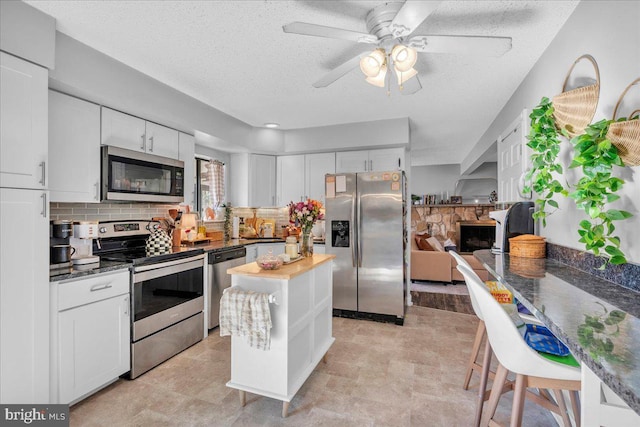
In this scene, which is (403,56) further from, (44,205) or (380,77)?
(44,205)

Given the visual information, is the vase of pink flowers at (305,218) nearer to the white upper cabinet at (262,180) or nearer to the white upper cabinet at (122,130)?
the white upper cabinet at (122,130)

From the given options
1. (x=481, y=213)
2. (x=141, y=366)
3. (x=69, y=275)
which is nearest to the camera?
(x=69, y=275)

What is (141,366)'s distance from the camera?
7.66 ft

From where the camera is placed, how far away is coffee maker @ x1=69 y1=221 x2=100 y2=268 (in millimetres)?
2124

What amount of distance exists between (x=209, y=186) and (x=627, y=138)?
3984mm

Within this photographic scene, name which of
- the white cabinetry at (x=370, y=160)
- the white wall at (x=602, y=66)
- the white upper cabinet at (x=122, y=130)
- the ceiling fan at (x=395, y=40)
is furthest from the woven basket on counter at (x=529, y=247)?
the white upper cabinet at (x=122, y=130)

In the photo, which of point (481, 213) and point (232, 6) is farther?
point (481, 213)

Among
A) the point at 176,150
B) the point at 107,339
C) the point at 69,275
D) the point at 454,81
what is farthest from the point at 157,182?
the point at 454,81

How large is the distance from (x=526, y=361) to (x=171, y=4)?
242 centimetres

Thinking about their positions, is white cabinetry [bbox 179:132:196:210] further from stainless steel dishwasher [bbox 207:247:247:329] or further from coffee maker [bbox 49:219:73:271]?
coffee maker [bbox 49:219:73:271]

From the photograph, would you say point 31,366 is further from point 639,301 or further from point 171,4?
point 639,301

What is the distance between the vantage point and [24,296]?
5.48ft

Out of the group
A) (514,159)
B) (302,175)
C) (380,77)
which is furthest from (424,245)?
(380,77)

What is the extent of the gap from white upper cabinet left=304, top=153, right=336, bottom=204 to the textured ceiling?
2.66ft
